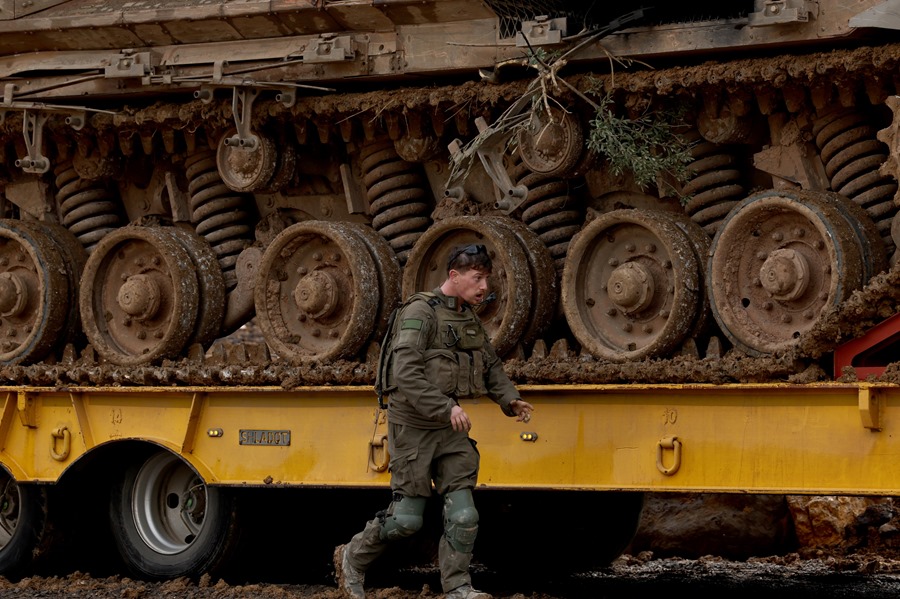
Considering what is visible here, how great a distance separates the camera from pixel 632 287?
11367 mm

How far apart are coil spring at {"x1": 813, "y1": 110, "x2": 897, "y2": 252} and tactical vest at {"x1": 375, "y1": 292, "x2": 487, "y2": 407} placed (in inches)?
86.6

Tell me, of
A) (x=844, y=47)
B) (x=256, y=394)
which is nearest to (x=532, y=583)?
(x=256, y=394)

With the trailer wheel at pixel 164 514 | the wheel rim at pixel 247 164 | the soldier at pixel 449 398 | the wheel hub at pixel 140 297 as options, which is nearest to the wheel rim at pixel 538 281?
the soldier at pixel 449 398

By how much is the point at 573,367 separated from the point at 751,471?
1.35m

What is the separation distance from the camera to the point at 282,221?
13555mm

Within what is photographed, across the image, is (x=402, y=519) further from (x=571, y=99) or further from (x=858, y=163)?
(x=858, y=163)

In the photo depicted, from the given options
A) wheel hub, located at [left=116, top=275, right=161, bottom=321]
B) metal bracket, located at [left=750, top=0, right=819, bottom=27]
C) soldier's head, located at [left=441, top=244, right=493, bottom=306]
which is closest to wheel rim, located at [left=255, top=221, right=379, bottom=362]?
wheel hub, located at [left=116, top=275, right=161, bottom=321]

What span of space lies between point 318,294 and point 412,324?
7.19 feet

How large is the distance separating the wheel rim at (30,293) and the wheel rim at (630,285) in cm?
407

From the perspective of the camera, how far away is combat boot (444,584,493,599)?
10.3m

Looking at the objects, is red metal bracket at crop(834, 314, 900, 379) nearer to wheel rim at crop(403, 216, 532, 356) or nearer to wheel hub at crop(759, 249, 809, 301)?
wheel hub at crop(759, 249, 809, 301)

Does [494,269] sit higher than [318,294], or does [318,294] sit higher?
[494,269]

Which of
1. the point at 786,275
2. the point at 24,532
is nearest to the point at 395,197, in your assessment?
the point at 786,275

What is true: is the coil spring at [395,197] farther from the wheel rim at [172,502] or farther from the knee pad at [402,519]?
the knee pad at [402,519]
